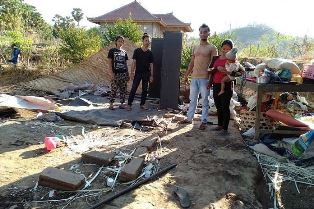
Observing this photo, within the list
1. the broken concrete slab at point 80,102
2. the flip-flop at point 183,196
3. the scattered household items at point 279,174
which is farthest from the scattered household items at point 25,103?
the scattered household items at point 279,174

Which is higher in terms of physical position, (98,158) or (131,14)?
(131,14)

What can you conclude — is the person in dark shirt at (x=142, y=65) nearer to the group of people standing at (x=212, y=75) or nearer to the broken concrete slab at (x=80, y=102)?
the group of people standing at (x=212, y=75)

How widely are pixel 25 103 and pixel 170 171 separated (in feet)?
13.4

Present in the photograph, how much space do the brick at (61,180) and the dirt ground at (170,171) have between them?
9 centimetres

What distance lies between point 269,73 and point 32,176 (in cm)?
347

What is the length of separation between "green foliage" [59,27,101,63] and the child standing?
842 centimetres

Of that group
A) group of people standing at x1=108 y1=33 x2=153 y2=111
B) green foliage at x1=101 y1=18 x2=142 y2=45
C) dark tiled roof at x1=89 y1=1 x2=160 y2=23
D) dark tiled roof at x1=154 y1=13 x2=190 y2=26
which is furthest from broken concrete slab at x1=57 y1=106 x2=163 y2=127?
dark tiled roof at x1=154 y1=13 x2=190 y2=26

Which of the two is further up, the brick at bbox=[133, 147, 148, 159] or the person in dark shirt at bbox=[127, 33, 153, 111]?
the person in dark shirt at bbox=[127, 33, 153, 111]

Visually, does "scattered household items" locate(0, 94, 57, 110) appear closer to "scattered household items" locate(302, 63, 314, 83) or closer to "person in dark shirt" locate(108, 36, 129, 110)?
"person in dark shirt" locate(108, 36, 129, 110)

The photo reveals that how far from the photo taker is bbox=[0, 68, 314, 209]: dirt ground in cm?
301

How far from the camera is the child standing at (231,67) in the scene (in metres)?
4.84

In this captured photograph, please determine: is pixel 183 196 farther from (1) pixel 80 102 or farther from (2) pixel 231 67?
(1) pixel 80 102

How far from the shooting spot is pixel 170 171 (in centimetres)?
371

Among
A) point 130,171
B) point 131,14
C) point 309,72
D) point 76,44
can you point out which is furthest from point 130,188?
point 131,14
